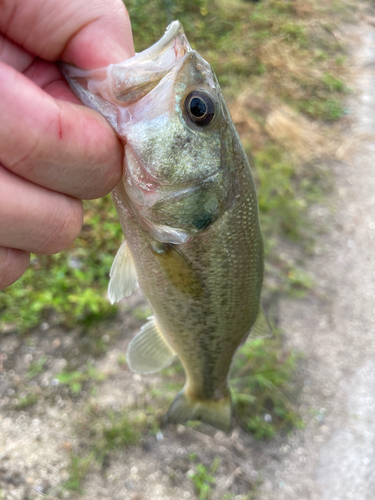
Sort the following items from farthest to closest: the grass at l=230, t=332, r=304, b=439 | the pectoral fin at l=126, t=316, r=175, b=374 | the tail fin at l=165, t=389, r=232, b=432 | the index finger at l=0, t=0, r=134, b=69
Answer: the grass at l=230, t=332, r=304, b=439, the tail fin at l=165, t=389, r=232, b=432, the pectoral fin at l=126, t=316, r=175, b=374, the index finger at l=0, t=0, r=134, b=69

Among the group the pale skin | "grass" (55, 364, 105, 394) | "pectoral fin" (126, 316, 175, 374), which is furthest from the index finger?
"grass" (55, 364, 105, 394)

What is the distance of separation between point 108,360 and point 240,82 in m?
4.84

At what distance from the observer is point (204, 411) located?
7.06ft

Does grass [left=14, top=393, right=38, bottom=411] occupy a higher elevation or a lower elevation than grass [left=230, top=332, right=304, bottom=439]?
higher

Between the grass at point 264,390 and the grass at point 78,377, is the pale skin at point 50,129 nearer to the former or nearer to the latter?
the grass at point 78,377

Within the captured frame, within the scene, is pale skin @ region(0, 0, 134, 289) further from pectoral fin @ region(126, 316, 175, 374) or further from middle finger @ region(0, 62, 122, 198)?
pectoral fin @ region(126, 316, 175, 374)

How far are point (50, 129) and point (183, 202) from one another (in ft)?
1.69

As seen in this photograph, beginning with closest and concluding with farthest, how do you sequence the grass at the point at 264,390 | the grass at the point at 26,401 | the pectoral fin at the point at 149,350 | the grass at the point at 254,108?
the pectoral fin at the point at 149,350 → the grass at the point at 26,401 → the grass at the point at 264,390 → the grass at the point at 254,108

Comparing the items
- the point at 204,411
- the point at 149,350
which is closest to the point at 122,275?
the point at 149,350

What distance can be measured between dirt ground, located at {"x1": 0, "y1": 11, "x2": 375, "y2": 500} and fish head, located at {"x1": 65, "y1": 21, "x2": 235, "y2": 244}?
75.4 inches

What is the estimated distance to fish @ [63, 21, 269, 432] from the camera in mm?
1097

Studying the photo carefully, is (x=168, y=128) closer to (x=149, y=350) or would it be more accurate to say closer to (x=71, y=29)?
(x=71, y=29)

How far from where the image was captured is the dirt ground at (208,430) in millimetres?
2431

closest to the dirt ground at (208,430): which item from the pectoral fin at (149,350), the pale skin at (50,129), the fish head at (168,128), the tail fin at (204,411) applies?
the tail fin at (204,411)
